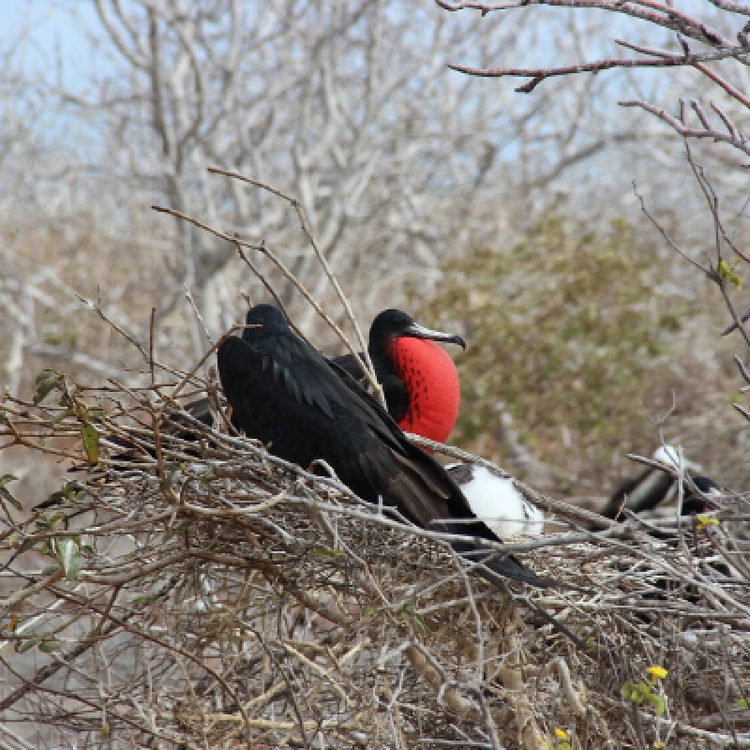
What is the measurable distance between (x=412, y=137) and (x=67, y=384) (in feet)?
20.7

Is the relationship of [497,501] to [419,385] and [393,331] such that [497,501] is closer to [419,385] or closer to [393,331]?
[419,385]

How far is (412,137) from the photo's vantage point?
7840 millimetres

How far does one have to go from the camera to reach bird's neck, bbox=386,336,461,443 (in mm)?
3227

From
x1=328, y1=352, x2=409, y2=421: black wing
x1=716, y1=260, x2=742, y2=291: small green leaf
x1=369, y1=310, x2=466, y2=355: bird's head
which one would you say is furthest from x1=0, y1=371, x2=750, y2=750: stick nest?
x1=369, y1=310, x2=466, y2=355: bird's head

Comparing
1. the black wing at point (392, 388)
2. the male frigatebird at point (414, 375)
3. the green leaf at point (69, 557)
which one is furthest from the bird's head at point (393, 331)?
the green leaf at point (69, 557)

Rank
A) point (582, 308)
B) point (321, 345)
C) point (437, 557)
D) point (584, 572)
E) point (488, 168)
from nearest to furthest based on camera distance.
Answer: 1. point (437, 557)
2. point (584, 572)
3. point (582, 308)
4. point (321, 345)
5. point (488, 168)

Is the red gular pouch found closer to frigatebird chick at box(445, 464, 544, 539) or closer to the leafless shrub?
frigatebird chick at box(445, 464, 544, 539)

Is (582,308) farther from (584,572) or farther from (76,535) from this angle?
(76,535)

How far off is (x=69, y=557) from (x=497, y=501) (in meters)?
1.16

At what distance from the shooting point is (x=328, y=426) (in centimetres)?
237

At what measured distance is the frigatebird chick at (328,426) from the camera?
2.29m

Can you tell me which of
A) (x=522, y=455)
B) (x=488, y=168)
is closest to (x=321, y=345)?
(x=522, y=455)

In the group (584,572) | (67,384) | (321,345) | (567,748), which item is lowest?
(567,748)

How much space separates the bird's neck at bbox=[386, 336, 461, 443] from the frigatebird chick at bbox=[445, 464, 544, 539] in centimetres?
53
